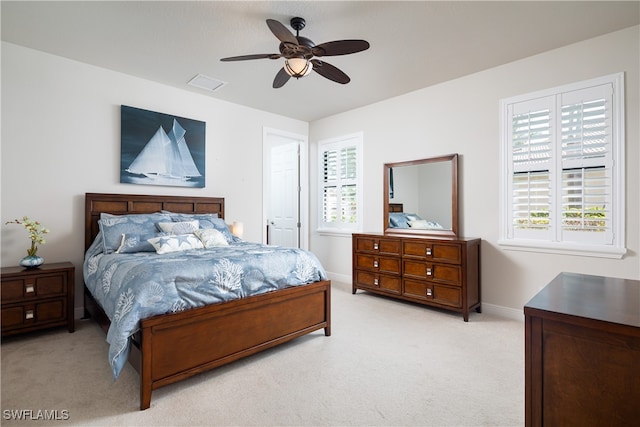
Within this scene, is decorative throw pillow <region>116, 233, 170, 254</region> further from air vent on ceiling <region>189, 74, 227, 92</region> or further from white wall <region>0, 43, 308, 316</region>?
air vent on ceiling <region>189, 74, 227, 92</region>

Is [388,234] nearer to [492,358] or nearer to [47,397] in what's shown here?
[492,358]

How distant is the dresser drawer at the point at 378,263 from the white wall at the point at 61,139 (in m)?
2.56

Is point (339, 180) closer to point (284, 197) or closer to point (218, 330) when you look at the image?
point (284, 197)

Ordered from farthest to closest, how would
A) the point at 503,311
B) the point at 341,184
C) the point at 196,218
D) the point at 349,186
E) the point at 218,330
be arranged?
the point at 341,184 → the point at 349,186 → the point at 196,218 → the point at 503,311 → the point at 218,330

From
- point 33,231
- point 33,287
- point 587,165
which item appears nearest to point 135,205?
point 33,231

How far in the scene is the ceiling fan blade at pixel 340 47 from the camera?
2.43 metres

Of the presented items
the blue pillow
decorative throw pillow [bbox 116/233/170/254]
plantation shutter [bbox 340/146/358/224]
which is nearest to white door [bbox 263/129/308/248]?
plantation shutter [bbox 340/146/358/224]

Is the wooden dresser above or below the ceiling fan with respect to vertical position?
below

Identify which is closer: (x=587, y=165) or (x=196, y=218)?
(x=587, y=165)

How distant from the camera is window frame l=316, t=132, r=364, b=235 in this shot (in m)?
5.06

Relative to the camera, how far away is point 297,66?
8.72 ft

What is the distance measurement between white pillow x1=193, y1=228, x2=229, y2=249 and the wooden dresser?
188 cm

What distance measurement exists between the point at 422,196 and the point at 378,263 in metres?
1.04

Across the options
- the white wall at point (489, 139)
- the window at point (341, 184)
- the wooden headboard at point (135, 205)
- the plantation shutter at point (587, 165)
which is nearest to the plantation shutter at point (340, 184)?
the window at point (341, 184)
